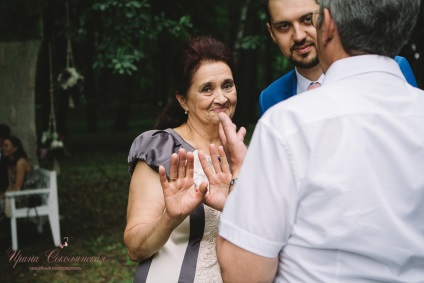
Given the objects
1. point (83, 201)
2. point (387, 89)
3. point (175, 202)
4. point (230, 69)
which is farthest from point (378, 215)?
point (83, 201)

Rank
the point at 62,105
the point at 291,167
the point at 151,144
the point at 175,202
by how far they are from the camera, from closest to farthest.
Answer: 1. the point at 291,167
2. the point at 175,202
3. the point at 151,144
4. the point at 62,105

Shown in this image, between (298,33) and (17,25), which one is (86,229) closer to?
(298,33)

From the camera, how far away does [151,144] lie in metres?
2.45

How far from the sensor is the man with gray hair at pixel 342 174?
50.0 inches

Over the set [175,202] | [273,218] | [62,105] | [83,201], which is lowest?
[83,201]

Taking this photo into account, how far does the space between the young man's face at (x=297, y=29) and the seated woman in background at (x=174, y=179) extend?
332mm

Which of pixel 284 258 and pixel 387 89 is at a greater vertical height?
pixel 387 89

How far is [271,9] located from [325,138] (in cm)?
175

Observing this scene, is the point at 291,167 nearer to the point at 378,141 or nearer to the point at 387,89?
the point at 378,141

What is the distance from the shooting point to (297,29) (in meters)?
2.77

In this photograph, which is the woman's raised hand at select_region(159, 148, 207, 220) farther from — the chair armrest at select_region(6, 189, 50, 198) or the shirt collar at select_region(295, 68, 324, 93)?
the chair armrest at select_region(6, 189, 50, 198)

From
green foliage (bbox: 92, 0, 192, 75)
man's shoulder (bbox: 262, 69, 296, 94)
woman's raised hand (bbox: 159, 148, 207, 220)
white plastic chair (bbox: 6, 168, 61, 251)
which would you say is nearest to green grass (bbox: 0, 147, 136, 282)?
white plastic chair (bbox: 6, 168, 61, 251)

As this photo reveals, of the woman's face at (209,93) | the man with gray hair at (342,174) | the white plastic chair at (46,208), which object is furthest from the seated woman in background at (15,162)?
the man with gray hair at (342,174)

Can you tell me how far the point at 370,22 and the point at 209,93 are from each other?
4.82ft
